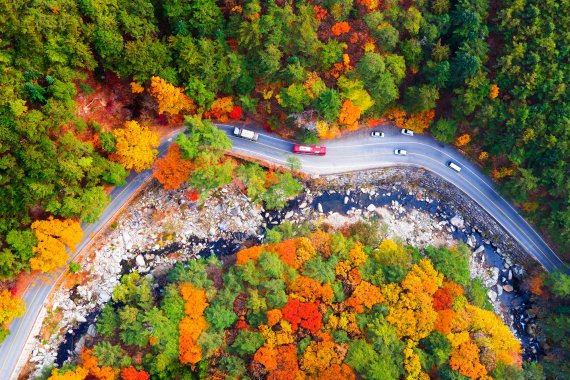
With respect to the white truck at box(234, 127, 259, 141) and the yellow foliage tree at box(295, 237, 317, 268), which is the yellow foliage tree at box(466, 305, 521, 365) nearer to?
the yellow foliage tree at box(295, 237, 317, 268)

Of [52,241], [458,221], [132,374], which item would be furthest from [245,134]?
[458,221]

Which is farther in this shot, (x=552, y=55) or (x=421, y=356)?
(x=552, y=55)

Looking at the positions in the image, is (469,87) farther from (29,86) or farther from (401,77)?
(29,86)

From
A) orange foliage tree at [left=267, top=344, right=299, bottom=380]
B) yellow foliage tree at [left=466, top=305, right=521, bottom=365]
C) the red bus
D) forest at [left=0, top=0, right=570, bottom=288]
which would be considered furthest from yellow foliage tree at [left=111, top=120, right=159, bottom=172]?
yellow foliage tree at [left=466, top=305, right=521, bottom=365]

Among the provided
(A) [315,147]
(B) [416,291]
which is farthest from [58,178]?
(B) [416,291]

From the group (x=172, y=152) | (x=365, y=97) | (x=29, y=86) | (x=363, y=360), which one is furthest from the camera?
(x=365, y=97)

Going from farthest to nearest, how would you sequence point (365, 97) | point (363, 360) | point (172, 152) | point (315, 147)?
1. point (315, 147)
2. point (365, 97)
3. point (172, 152)
4. point (363, 360)

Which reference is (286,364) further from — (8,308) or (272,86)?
(272,86)

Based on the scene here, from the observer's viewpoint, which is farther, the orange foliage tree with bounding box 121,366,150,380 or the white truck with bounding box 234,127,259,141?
the white truck with bounding box 234,127,259,141
